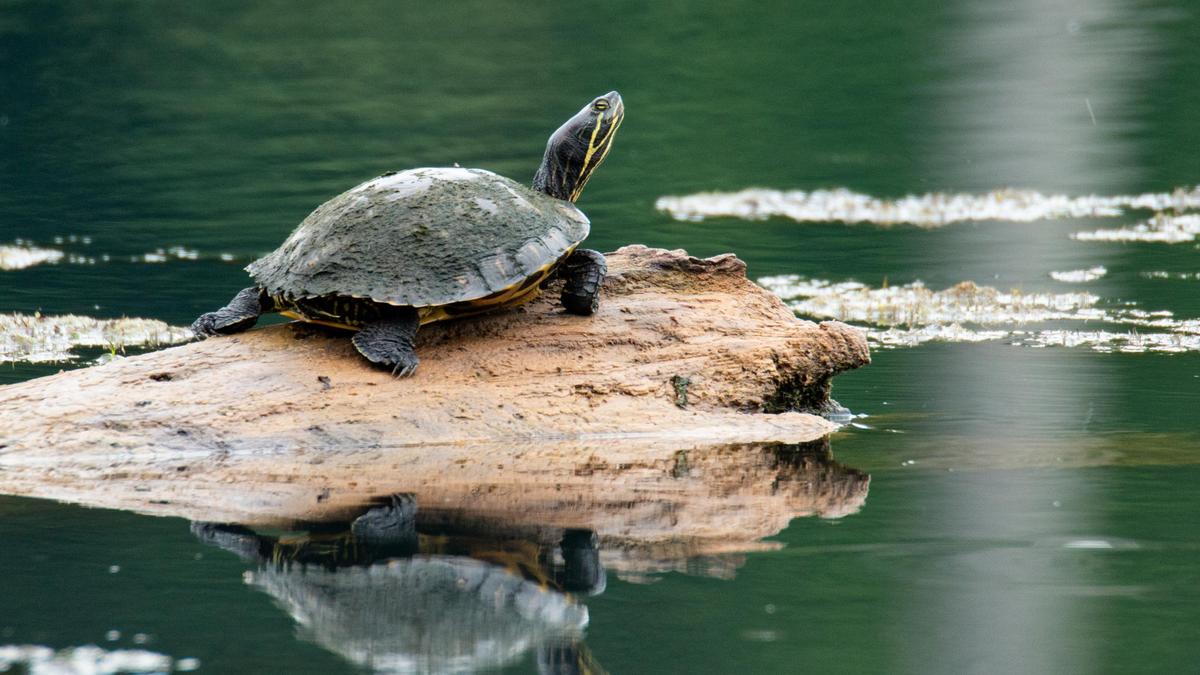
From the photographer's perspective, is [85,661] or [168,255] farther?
[168,255]

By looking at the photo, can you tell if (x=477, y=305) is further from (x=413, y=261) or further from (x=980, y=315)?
(x=980, y=315)

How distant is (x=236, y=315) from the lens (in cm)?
676

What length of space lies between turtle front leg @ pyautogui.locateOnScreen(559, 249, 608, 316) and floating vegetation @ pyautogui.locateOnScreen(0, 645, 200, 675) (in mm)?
3527

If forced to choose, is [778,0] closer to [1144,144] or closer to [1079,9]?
[1079,9]

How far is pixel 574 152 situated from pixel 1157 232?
29.7ft

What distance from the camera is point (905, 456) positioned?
6.17 m

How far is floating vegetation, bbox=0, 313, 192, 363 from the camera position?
352 inches

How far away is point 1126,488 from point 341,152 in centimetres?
1551

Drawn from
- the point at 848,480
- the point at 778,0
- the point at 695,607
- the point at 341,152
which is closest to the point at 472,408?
the point at 848,480

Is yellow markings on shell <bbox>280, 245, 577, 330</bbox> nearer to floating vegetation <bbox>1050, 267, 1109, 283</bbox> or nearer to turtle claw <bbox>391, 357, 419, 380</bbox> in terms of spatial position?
turtle claw <bbox>391, 357, 419, 380</bbox>

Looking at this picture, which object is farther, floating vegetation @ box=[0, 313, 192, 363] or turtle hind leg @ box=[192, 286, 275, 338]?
floating vegetation @ box=[0, 313, 192, 363]

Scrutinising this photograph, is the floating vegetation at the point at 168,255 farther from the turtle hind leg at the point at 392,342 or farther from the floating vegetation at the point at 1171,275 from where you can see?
the floating vegetation at the point at 1171,275

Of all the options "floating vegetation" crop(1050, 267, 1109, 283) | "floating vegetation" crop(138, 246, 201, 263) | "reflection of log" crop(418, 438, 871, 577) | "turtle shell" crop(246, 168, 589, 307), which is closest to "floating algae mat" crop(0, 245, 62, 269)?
"floating vegetation" crop(138, 246, 201, 263)

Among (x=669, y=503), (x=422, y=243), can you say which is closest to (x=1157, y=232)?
(x=422, y=243)
